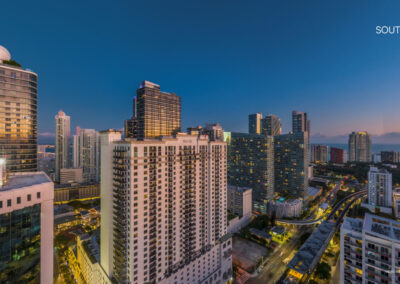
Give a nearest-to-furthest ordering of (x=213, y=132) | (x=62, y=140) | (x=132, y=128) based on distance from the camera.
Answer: (x=132, y=128)
(x=213, y=132)
(x=62, y=140)

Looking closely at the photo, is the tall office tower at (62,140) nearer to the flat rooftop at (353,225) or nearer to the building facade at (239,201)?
the building facade at (239,201)

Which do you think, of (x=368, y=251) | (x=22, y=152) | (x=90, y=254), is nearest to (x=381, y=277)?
(x=368, y=251)

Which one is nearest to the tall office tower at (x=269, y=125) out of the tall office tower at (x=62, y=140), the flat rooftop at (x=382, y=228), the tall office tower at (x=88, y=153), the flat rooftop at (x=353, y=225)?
the flat rooftop at (x=353, y=225)

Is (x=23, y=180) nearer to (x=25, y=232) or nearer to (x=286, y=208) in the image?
(x=25, y=232)

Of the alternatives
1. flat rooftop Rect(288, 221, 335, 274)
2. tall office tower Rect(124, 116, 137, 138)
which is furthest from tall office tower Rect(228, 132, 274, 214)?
tall office tower Rect(124, 116, 137, 138)

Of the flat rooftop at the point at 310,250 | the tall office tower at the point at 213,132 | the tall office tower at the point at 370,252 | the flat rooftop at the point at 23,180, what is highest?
the tall office tower at the point at 213,132

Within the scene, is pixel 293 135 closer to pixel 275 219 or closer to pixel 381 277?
pixel 275 219

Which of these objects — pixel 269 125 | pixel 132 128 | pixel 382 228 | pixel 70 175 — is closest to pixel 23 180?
pixel 382 228
